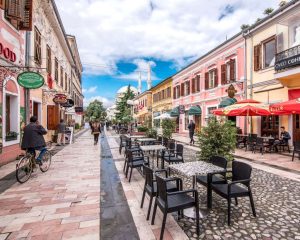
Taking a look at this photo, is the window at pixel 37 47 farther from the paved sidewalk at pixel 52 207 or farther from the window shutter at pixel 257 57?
A: the window shutter at pixel 257 57

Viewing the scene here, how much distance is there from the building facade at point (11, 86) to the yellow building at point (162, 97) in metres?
17.0

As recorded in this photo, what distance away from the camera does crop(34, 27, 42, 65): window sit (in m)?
10.6

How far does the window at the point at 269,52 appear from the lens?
11.6m

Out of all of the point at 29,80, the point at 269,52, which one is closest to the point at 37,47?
the point at 29,80

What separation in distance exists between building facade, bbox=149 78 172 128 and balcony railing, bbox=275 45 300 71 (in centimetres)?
1539

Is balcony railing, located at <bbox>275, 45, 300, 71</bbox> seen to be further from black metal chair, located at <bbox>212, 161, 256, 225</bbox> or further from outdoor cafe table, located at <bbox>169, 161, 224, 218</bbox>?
outdoor cafe table, located at <bbox>169, 161, 224, 218</bbox>

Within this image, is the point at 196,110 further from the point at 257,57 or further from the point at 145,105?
the point at 145,105

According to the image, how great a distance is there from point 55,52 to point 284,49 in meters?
14.4

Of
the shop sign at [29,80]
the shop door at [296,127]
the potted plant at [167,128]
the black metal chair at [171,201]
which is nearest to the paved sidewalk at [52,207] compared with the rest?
the black metal chair at [171,201]

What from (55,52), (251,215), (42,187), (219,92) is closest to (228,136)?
(251,215)

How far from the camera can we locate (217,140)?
5605 millimetres

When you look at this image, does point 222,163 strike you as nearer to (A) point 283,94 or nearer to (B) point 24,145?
(B) point 24,145

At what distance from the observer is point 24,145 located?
611 cm

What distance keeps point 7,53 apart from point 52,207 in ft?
18.8
